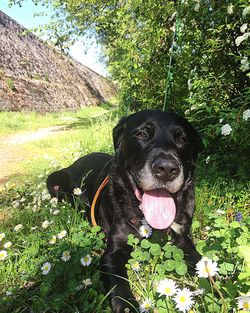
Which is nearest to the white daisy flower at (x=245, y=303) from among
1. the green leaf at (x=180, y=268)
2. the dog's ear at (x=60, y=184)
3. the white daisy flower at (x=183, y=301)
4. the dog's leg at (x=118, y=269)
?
the white daisy flower at (x=183, y=301)

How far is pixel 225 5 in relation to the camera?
343cm

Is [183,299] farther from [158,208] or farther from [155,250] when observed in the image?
[158,208]

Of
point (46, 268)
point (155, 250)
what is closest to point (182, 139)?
point (155, 250)

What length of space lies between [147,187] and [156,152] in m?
0.26

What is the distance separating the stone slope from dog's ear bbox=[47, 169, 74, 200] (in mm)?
12504

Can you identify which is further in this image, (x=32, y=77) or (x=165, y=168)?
(x=32, y=77)

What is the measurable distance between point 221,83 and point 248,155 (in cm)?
88

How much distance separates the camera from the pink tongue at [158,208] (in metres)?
2.39

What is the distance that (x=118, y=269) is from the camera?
226 centimetres

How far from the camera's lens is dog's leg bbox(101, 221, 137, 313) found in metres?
1.94

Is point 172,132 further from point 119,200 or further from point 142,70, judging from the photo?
point 142,70

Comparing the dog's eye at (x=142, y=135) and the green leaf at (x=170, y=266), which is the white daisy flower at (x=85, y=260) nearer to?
the green leaf at (x=170, y=266)

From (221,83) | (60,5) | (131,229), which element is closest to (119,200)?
(131,229)

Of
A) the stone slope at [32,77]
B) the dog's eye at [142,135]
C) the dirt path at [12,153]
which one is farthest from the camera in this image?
the stone slope at [32,77]
